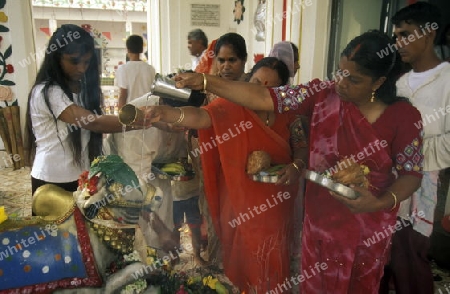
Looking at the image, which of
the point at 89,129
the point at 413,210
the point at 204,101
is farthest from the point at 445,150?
the point at 89,129

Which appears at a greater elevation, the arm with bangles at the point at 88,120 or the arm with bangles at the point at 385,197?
the arm with bangles at the point at 88,120

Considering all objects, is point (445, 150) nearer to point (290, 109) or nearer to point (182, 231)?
point (290, 109)

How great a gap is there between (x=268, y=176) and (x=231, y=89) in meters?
0.44

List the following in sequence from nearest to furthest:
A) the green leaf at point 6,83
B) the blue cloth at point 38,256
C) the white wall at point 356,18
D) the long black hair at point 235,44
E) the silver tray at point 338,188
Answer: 1. the silver tray at point 338,188
2. the blue cloth at point 38,256
3. the long black hair at point 235,44
4. the white wall at point 356,18
5. the green leaf at point 6,83

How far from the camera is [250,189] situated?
1.75 m

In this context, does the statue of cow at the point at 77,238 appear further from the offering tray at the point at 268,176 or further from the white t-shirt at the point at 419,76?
the white t-shirt at the point at 419,76

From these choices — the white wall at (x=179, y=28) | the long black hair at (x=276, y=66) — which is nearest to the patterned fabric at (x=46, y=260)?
the long black hair at (x=276, y=66)

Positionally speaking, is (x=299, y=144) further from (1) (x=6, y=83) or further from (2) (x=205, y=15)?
(2) (x=205, y=15)

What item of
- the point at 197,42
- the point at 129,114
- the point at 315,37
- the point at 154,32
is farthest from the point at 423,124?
the point at 154,32

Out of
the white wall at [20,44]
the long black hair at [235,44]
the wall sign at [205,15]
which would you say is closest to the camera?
the long black hair at [235,44]

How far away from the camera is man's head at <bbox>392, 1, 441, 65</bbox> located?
1817mm

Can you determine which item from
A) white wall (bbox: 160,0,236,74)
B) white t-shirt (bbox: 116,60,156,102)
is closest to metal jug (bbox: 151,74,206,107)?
white t-shirt (bbox: 116,60,156,102)

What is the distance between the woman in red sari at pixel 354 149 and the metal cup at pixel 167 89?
0.04 m

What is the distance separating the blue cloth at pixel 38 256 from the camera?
1.35m
